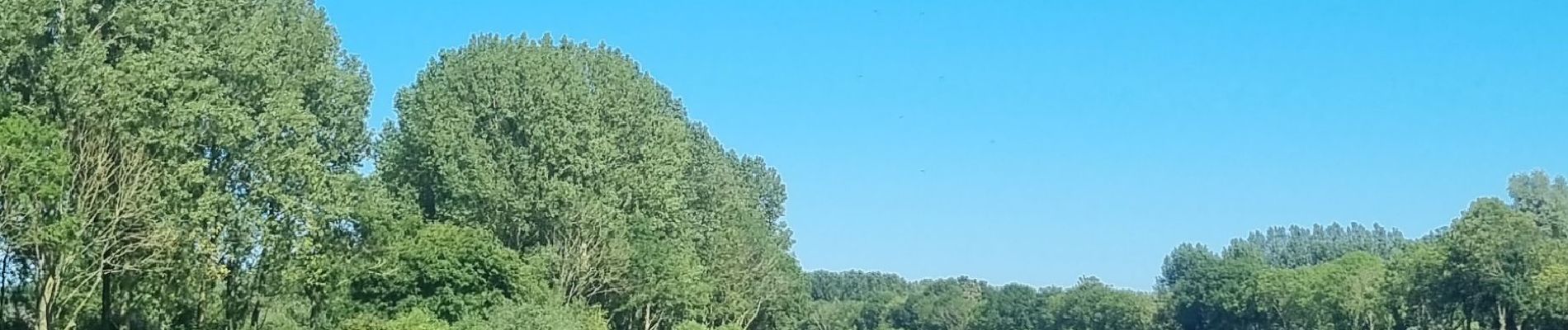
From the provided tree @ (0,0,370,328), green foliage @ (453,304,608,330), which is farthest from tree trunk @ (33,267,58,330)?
green foliage @ (453,304,608,330)

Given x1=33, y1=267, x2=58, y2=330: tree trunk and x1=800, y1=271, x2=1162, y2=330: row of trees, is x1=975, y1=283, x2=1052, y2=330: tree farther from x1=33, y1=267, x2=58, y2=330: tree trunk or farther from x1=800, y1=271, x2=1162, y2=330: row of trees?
x1=33, y1=267, x2=58, y2=330: tree trunk

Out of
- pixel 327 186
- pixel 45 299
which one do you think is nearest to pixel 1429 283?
pixel 327 186

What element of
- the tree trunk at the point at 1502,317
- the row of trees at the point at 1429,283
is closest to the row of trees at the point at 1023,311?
the row of trees at the point at 1429,283

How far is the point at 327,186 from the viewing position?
36.1m

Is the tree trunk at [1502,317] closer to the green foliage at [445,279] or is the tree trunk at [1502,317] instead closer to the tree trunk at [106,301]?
the green foliage at [445,279]

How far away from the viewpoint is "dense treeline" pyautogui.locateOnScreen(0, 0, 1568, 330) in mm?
30281

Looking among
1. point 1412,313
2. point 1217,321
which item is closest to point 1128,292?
point 1217,321

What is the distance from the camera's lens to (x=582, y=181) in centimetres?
4897

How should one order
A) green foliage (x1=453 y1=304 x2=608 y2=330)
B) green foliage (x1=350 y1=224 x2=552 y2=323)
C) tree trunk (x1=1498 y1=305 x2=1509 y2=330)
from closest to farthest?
green foliage (x1=453 y1=304 x2=608 y2=330)
green foliage (x1=350 y1=224 x2=552 y2=323)
tree trunk (x1=1498 y1=305 x2=1509 y2=330)

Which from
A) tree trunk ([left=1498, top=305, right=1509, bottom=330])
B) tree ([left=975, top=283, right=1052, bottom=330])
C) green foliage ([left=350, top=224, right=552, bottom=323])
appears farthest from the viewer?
tree ([left=975, top=283, right=1052, bottom=330])

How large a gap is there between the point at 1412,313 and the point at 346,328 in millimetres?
83330

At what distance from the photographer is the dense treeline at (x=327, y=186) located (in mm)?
30281

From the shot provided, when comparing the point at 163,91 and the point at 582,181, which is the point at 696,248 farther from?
the point at 163,91

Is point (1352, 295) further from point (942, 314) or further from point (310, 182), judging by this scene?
point (310, 182)
